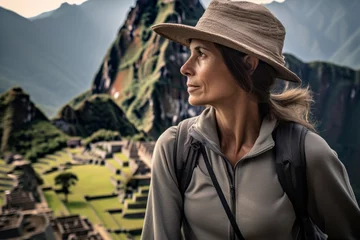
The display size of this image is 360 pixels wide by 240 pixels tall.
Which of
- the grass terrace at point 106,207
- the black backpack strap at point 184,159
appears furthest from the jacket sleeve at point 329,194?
the grass terrace at point 106,207

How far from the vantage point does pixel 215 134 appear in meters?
1.71

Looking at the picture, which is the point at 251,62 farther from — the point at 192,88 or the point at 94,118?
the point at 94,118

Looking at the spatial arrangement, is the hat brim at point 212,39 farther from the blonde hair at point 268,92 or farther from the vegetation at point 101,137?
the vegetation at point 101,137

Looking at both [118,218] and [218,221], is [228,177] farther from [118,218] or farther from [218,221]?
[118,218]

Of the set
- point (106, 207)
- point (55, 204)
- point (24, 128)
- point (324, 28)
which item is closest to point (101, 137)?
point (24, 128)

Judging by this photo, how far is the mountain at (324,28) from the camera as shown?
53438 millimetres

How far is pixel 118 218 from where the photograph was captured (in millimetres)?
20016

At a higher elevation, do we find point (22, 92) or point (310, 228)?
point (310, 228)

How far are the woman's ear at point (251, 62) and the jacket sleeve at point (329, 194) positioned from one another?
345 millimetres

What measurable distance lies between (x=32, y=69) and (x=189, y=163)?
5533 cm

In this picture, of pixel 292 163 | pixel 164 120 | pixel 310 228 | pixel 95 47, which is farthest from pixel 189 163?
pixel 95 47

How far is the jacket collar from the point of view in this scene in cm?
159

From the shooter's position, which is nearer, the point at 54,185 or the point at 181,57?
the point at 54,185

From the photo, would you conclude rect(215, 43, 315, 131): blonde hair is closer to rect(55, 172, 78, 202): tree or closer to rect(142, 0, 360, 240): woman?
rect(142, 0, 360, 240): woman
